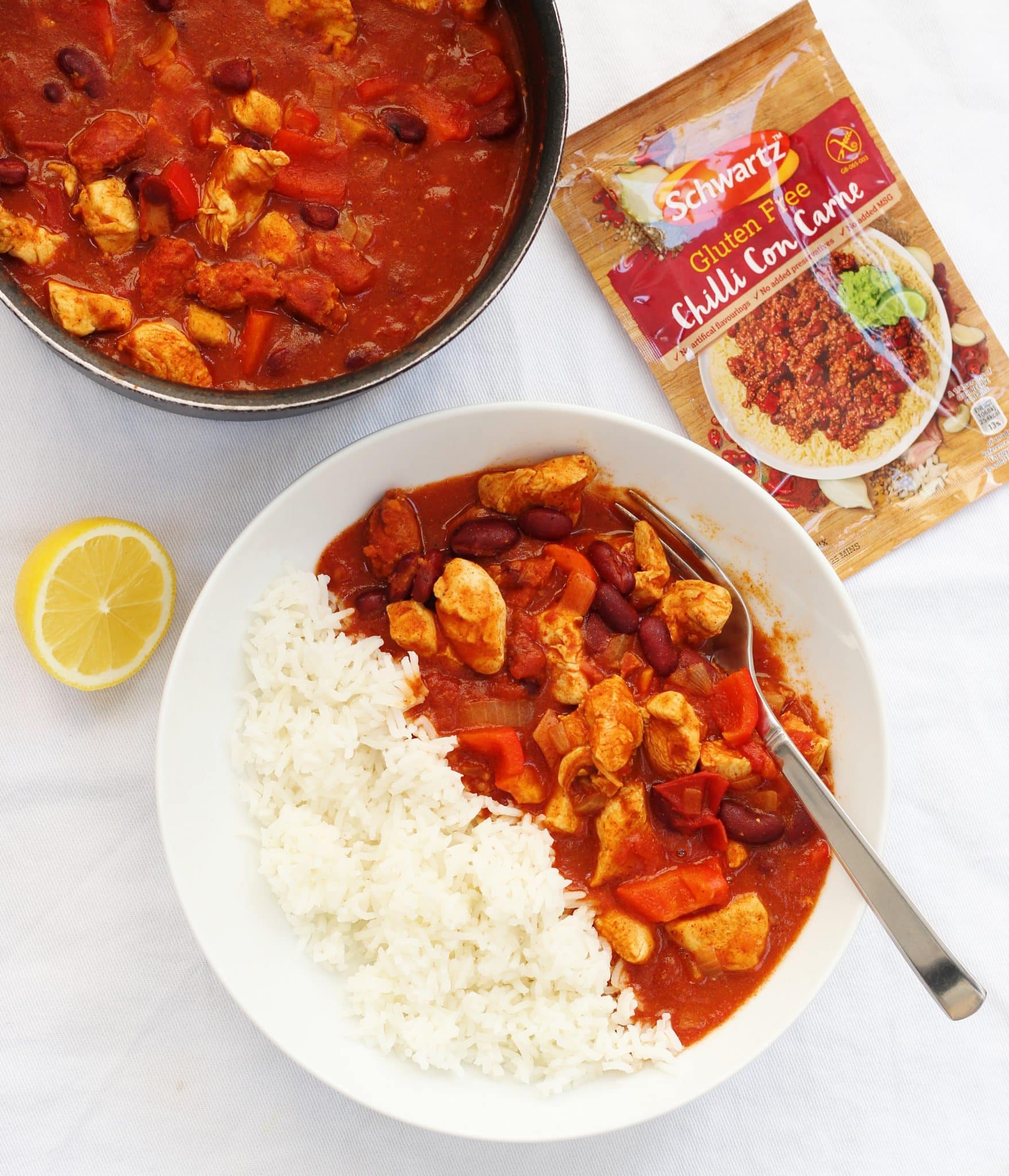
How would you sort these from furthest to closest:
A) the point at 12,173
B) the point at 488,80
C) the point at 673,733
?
the point at 673,733 → the point at 488,80 → the point at 12,173

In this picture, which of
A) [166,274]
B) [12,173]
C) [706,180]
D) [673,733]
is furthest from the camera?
[706,180]

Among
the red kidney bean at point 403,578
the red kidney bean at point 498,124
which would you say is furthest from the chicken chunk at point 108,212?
the red kidney bean at point 403,578

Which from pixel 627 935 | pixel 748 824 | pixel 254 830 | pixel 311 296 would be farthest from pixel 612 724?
pixel 311 296

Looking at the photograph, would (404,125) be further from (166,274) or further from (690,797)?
(690,797)

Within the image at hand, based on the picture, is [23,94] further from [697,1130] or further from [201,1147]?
[697,1130]

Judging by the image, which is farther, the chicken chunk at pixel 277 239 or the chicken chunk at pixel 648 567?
the chicken chunk at pixel 648 567

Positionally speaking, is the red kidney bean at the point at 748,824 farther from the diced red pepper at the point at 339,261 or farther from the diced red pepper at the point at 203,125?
the diced red pepper at the point at 203,125

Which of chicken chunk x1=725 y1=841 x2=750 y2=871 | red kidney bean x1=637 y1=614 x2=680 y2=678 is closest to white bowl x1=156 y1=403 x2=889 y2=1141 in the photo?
chicken chunk x1=725 y1=841 x2=750 y2=871
